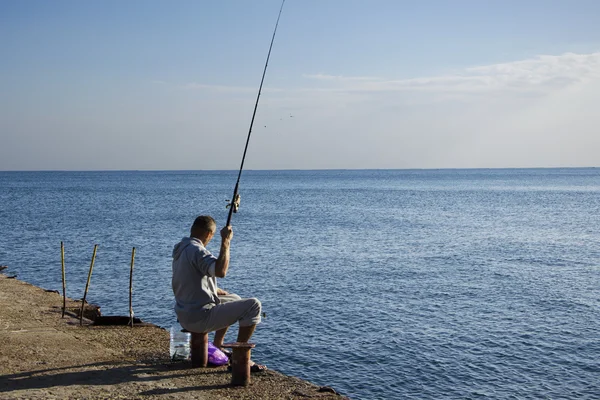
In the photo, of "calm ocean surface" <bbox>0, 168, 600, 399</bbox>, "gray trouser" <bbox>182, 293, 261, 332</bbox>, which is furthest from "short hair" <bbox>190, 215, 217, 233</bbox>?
"calm ocean surface" <bbox>0, 168, 600, 399</bbox>

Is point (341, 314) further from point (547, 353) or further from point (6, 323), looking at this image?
point (6, 323)

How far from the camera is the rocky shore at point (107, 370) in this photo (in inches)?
236

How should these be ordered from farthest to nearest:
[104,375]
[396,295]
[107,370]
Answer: [396,295] → [107,370] → [104,375]

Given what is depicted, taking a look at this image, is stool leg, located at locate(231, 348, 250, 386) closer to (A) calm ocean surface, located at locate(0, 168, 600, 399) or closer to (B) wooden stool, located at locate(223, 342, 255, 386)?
(B) wooden stool, located at locate(223, 342, 255, 386)

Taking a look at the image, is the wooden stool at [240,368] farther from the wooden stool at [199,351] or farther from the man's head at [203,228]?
the man's head at [203,228]

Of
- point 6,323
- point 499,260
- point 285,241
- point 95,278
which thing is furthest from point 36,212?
point 6,323

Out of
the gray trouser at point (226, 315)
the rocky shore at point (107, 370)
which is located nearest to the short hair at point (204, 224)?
the gray trouser at point (226, 315)

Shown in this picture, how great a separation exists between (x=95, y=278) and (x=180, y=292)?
15.1 meters

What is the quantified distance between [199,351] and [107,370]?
0.96 metres

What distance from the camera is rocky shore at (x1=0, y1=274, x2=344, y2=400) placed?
19.7 ft

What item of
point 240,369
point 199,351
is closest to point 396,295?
point 199,351

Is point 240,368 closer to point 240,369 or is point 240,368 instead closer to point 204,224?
point 240,369

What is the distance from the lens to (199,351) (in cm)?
673

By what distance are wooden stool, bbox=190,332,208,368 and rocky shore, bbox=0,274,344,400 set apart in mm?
82
